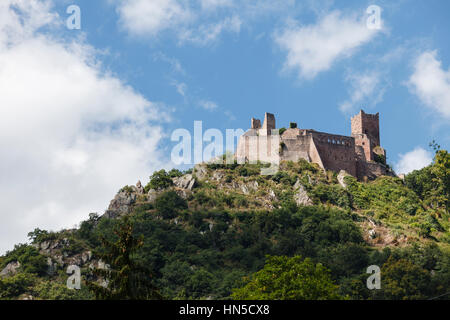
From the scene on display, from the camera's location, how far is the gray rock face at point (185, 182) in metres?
79.5

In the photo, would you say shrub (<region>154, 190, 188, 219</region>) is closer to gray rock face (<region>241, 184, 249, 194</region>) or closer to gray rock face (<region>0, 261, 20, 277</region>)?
gray rock face (<region>241, 184, 249, 194</region>)

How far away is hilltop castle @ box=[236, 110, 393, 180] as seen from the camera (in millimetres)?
83750

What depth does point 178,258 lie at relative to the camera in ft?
208

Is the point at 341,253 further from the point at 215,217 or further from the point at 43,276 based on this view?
the point at 43,276

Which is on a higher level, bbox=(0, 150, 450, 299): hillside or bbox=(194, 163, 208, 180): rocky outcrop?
bbox=(194, 163, 208, 180): rocky outcrop

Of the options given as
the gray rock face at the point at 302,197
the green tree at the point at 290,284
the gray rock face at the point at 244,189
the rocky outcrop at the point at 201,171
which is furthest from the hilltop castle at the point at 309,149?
the green tree at the point at 290,284

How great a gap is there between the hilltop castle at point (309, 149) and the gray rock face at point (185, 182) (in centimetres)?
813

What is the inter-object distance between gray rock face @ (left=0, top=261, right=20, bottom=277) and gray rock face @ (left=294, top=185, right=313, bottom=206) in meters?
33.4

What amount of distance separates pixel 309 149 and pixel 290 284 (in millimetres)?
47722

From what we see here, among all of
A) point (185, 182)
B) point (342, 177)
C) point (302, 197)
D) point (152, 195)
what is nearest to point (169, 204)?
point (152, 195)

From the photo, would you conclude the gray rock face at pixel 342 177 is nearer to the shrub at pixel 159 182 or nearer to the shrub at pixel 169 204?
the shrub at pixel 169 204

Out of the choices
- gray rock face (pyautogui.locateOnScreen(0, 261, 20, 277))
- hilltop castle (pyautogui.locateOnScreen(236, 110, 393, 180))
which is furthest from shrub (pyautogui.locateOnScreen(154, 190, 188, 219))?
gray rock face (pyautogui.locateOnScreen(0, 261, 20, 277))
